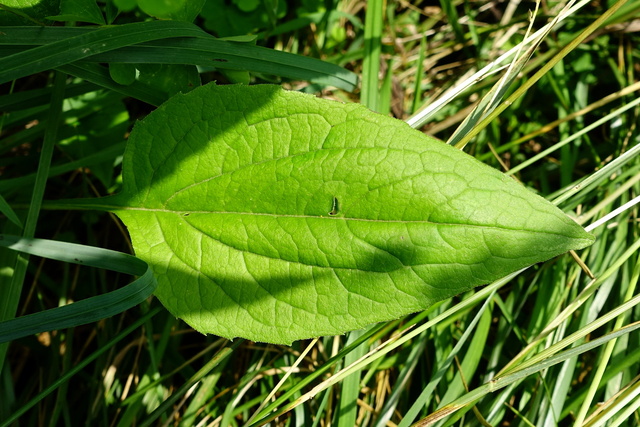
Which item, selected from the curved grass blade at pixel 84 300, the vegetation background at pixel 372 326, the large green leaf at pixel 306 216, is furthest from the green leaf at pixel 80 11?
the curved grass blade at pixel 84 300

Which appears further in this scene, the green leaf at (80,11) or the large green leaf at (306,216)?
the green leaf at (80,11)

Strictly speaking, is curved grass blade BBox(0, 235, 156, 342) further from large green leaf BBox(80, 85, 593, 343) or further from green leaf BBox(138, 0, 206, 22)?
green leaf BBox(138, 0, 206, 22)

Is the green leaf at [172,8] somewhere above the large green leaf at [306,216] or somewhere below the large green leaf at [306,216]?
above

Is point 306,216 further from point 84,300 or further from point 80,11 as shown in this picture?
point 80,11

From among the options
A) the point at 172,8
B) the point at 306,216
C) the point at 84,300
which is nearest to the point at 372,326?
the point at 306,216

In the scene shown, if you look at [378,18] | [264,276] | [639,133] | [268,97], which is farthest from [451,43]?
[264,276]

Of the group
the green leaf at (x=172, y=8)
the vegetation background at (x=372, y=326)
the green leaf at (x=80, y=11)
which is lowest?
the vegetation background at (x=372, y=326)

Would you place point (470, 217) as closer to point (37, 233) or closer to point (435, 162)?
point (435, 162)

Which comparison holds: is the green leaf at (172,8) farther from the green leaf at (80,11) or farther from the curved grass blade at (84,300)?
the curved grass blade at (84,300)
